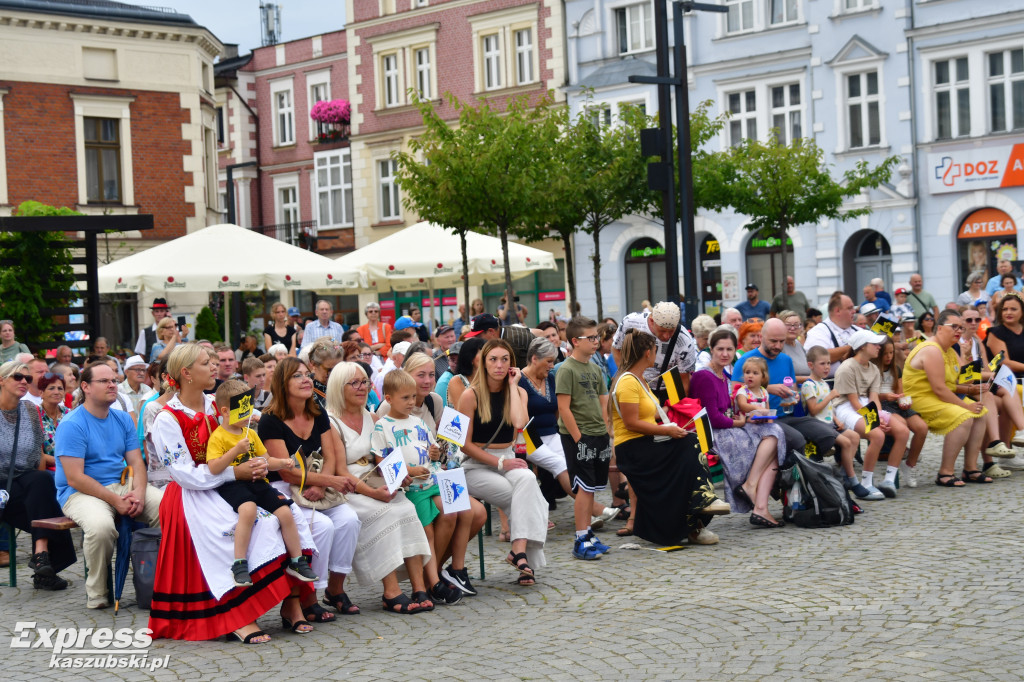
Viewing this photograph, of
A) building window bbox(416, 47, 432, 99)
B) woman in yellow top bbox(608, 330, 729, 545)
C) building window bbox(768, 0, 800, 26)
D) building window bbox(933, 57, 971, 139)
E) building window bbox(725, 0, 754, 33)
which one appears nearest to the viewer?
woman in yellow top bbox(608, 330, 729, 545)

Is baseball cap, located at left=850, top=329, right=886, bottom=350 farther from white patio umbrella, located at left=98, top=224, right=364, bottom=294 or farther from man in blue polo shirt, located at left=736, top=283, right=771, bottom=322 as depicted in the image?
white patio umbrella, located at left=98, top=224, right=364, bottom=294

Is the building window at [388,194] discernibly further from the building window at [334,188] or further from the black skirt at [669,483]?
the black skirt at [669,483]

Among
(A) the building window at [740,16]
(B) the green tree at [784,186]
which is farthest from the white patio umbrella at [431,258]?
(A) the building window at [740,16]

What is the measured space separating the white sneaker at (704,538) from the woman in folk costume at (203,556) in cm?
335

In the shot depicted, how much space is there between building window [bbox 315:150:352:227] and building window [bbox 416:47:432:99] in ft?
13.1

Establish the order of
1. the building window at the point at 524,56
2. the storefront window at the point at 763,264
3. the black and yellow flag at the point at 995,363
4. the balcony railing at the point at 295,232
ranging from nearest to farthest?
1. the black and yellow flag at the point at 995,363
2. the storefront window at the point at 763,264
3. the building window at the point at 524,56
4. the balcony railing at the point at 295,232

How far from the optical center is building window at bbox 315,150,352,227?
42.2 metres

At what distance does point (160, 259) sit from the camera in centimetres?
1769

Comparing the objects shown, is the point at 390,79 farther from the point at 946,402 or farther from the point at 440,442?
the point at 440,442

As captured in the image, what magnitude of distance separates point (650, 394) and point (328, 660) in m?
3.64

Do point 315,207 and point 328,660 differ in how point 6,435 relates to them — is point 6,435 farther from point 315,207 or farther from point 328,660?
point 315,207

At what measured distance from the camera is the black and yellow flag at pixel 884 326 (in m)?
12.2

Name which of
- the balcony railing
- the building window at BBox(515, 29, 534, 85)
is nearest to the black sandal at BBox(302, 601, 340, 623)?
the building window at BBox(515, 29, 534, 85)

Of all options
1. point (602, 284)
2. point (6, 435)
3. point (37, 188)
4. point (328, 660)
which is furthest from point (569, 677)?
point (602, 284)
